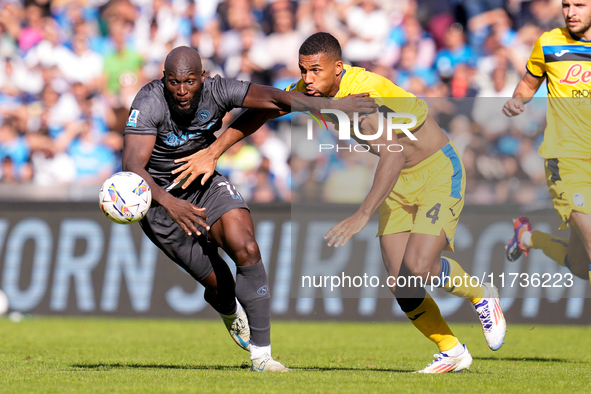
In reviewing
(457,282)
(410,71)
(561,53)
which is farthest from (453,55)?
(457,282)

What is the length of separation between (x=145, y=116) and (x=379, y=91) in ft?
6.73

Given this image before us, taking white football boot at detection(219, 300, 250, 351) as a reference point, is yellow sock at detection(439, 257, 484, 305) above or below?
above

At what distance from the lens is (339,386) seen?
5480mm

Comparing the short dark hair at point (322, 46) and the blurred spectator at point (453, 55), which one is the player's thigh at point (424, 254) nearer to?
the short dark hair at point (322, 46)

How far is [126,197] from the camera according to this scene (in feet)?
20.8

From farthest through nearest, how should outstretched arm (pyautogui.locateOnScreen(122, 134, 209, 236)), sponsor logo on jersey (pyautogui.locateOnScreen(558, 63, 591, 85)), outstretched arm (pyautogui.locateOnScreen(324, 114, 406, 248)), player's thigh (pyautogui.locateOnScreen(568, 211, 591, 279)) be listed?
1. sponsor logo on jersey (pyautogui.locateOnScreen(558, 63, 591, 85))
2. player's thigh (pyautogui.locateOnScreen(568, 211, 591, 279))
3. outstretched arm (pyautogui.locateOnScreen(122, 134, 209, 236))
4. outstretched arm (pyautogui.locateOnScreen(324, 114, 406, 248))

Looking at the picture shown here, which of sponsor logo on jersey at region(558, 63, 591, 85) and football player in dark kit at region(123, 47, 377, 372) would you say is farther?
sponsor logo on jersey at region(558, 63, 591, 85)

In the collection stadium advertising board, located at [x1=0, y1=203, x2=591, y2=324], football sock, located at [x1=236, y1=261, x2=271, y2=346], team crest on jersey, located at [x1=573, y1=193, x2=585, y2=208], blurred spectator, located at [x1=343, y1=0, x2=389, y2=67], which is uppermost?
blurred spectator, located at [x1=343, y1=0, x2=389, y2=67]

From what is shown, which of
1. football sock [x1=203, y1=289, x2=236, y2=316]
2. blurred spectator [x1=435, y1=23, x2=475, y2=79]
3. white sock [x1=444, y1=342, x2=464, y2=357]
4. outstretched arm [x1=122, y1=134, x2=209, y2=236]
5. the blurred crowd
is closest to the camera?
outstretched arm [x1=122, y1=134, x2=209, y2=236]

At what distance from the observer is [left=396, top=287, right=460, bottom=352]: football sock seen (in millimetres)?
6785

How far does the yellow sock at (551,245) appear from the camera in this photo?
26.1ft

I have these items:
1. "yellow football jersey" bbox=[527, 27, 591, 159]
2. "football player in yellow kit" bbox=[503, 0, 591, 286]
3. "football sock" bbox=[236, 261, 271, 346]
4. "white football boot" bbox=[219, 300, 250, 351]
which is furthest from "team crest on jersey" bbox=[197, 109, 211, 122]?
"yellow football jersey" bbox=[527, 27, 591, 159]

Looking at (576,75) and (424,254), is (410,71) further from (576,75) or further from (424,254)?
(424,254)

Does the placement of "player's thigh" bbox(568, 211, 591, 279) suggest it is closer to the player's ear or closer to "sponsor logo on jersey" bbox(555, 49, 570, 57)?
"sponsor logo on jersey" bbox(555, 49, 570, 57)
